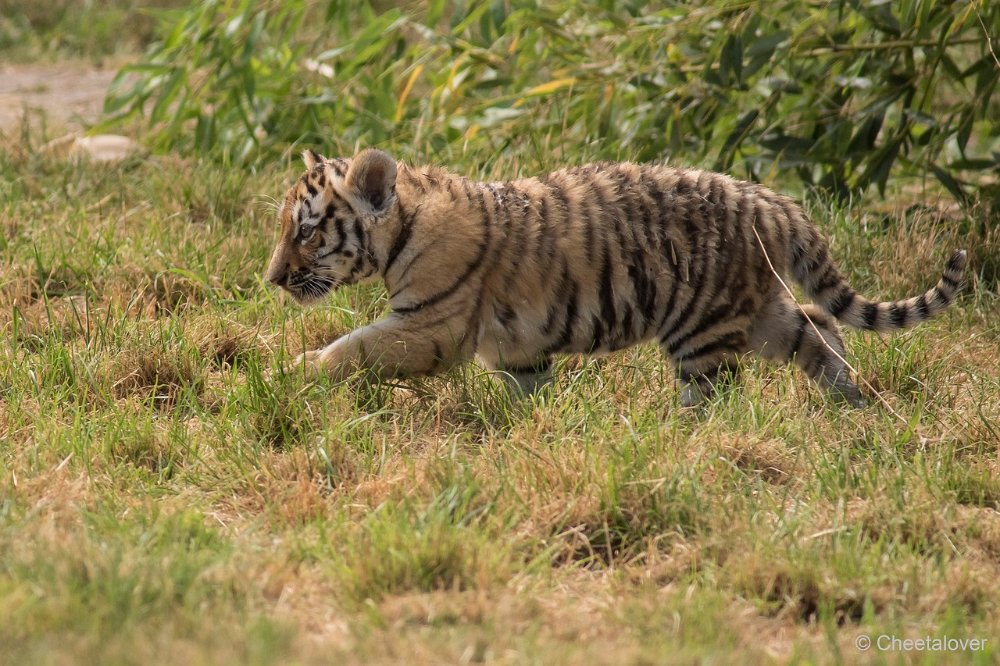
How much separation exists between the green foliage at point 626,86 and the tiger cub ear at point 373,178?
1.99m

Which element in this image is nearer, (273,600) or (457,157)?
(273,600)

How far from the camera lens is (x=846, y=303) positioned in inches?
181

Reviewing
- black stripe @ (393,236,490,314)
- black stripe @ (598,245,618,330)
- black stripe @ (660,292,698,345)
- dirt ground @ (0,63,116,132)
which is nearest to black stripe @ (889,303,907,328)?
black stripe @ (660,292,698,345)

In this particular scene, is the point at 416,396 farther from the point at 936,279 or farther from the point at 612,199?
the point at 936,279

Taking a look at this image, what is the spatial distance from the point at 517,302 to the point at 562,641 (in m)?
1.69

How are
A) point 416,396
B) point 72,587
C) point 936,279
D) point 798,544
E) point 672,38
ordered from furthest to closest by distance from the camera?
point 672,38, point 936,279, point 416,396, point 798,544, point 72,587

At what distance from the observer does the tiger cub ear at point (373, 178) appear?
169 inches

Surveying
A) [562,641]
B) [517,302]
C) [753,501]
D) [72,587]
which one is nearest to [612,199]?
[517,302]

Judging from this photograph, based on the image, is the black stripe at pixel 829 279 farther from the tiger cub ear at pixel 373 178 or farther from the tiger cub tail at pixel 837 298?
the tiger cub ear at pixel 373 178

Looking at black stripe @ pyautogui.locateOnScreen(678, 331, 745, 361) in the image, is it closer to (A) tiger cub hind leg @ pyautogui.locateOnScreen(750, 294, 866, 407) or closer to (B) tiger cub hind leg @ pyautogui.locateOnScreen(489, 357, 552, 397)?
(A) tiger cub hind leg @ pyautogui.locateOnScreen(750, 294, 866, 407)

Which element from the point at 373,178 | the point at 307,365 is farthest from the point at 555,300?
the point at 307,365

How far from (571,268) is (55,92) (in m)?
6.06

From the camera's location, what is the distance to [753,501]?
3574 millimetres

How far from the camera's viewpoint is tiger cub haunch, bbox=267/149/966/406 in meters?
4.35
